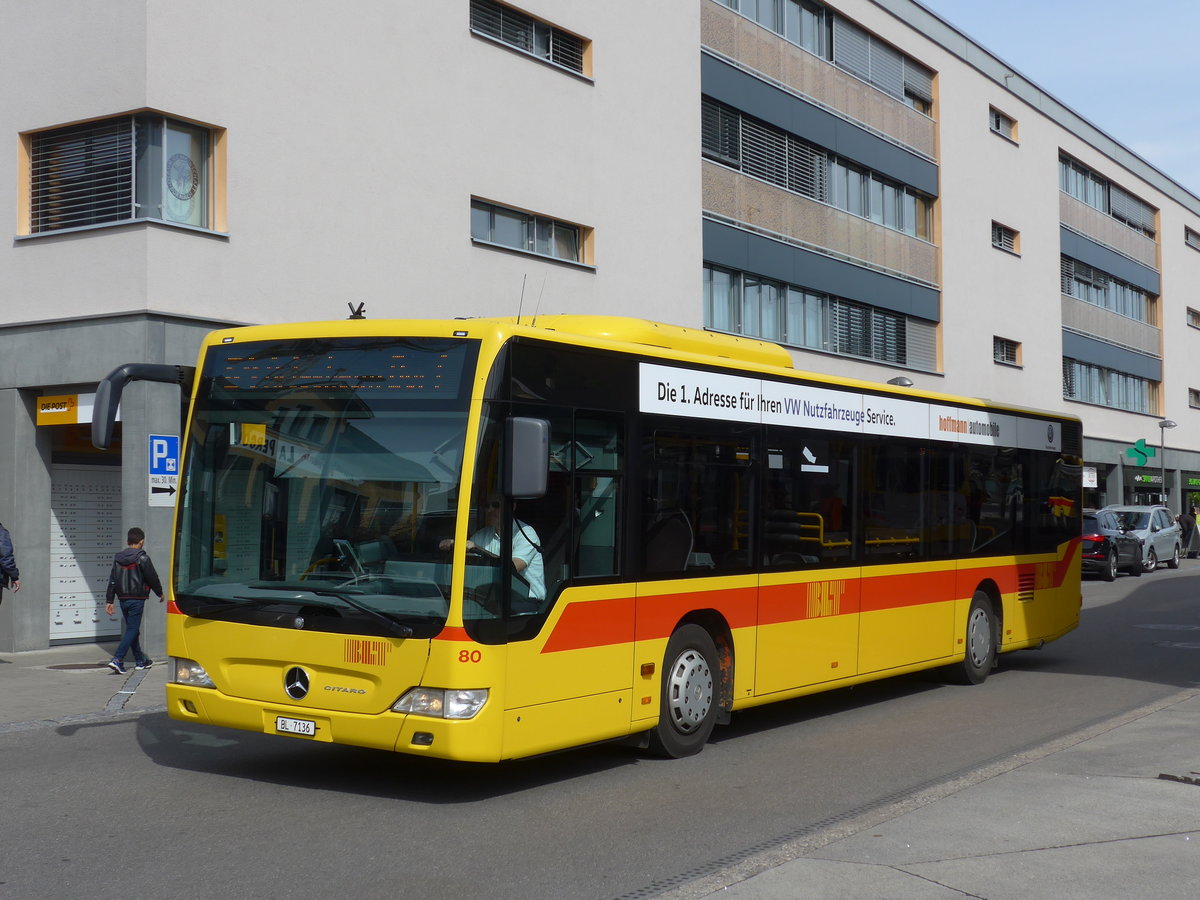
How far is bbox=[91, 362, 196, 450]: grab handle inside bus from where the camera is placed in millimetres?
8031

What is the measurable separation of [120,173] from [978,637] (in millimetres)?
11216

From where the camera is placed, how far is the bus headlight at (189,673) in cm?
826

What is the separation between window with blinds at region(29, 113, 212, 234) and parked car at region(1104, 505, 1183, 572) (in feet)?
Result: 85.8

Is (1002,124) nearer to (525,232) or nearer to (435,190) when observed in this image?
(525,232)

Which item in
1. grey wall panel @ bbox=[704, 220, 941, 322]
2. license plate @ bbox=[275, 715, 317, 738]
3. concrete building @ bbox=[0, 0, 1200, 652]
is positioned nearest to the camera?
license plate @ bbox=[275, 715, 317, 738]

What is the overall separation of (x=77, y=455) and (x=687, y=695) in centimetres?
1149

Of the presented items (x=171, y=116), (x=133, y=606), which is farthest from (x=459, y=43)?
(x=133, y=606)

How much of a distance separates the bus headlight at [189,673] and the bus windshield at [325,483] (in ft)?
1.08

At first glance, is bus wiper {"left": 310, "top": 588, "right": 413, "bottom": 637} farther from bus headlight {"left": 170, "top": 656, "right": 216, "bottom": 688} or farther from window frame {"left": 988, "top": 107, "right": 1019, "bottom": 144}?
window frame {"left": 988, "top": 107, "right": 1019, "bottom": 144}

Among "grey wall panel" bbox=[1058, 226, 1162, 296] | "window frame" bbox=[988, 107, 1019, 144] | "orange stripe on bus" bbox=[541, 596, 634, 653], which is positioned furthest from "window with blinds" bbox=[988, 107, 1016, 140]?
"orange stripe on bus" bbox=[541, 596, 634, 653]

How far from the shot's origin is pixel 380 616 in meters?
7.55

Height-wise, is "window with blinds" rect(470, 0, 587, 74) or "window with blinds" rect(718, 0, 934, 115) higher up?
"window with blinds" rect(718, 0, 934, 115)

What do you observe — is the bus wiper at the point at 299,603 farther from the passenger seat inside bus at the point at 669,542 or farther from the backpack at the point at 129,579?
the backpack at the point at 129,579

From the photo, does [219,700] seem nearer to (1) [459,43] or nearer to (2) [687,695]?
(2) [687,695]
